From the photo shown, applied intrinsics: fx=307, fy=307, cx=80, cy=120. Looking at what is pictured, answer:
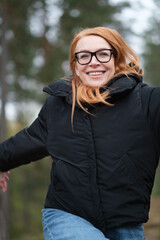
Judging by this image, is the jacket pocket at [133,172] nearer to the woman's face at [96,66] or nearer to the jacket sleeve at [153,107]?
the jacket sleeve at [153,107]

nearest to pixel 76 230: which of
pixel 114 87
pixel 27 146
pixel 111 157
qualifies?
pixel 111 157

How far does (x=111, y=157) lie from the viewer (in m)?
2.11

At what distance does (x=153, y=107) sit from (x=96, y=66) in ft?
1.97

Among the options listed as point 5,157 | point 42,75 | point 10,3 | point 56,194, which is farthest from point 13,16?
point 56,194

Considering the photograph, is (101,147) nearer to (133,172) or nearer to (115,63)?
(133,172)

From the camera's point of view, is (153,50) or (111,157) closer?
(111,157)

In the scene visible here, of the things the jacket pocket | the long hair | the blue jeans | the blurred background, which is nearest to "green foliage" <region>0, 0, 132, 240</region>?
the blurred background

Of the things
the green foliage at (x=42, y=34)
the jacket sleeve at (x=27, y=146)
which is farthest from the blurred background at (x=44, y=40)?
the jacket sleeve at (x=27, y=146)

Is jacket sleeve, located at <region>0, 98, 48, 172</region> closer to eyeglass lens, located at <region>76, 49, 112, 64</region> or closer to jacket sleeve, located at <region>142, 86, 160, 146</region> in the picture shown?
eyeglass lens, located at <region>76, 49, 112, 64</region>

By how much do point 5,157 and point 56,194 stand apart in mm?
695

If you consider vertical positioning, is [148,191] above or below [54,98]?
below

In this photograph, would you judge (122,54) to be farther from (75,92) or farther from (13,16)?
(13,16)

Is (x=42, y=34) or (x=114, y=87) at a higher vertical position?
(x=42, y=34)

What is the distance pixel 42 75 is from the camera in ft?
33.2
